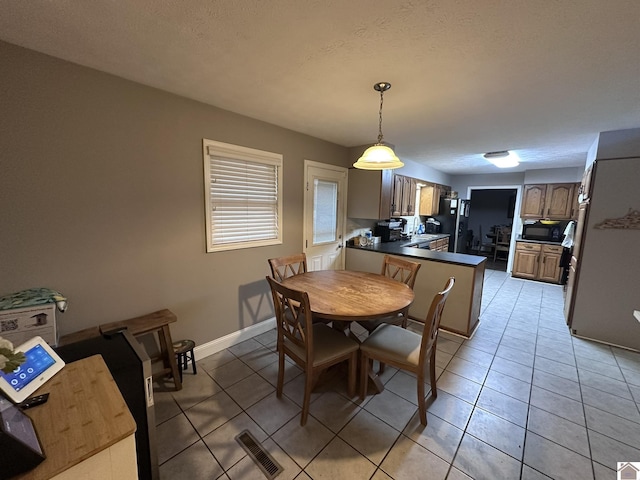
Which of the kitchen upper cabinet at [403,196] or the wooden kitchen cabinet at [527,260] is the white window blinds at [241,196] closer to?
the kitchen upper cabinet at [403,196]

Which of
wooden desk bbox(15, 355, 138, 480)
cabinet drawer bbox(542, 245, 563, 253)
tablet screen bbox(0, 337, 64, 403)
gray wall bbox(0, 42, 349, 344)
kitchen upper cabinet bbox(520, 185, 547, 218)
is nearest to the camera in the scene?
wooden desk bbox(15, 355, 138, 480)

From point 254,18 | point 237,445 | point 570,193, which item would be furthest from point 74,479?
point 570,193

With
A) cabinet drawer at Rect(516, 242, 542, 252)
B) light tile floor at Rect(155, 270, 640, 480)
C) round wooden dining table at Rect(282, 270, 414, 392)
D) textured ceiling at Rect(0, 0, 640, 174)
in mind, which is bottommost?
light tile floor at Rect(155, 270, 640, 480)

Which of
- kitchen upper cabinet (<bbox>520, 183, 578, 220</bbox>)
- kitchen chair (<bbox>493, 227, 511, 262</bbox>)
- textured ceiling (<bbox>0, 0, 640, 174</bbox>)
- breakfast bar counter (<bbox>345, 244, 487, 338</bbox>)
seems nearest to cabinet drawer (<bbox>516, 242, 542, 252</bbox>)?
kitchen upper cabinet (<bbox>520, 183, 578, 220</bbox>)

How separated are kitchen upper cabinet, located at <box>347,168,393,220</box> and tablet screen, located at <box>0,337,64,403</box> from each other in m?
3.47

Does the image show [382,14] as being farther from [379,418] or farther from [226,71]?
[379,418]

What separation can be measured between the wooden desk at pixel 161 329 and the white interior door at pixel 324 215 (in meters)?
1.85

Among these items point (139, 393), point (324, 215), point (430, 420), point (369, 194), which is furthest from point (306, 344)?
point (369, 194)

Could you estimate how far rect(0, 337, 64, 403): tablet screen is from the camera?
867mm

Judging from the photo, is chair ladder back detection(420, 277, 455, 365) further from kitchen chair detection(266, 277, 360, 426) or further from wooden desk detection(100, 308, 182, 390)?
wooden desk detection(100, 308, 182, 390)

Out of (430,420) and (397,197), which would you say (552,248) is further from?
(430,420)

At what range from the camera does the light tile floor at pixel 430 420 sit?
1498mm

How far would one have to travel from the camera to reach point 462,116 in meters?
2.54

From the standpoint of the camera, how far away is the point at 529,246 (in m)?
5.30
